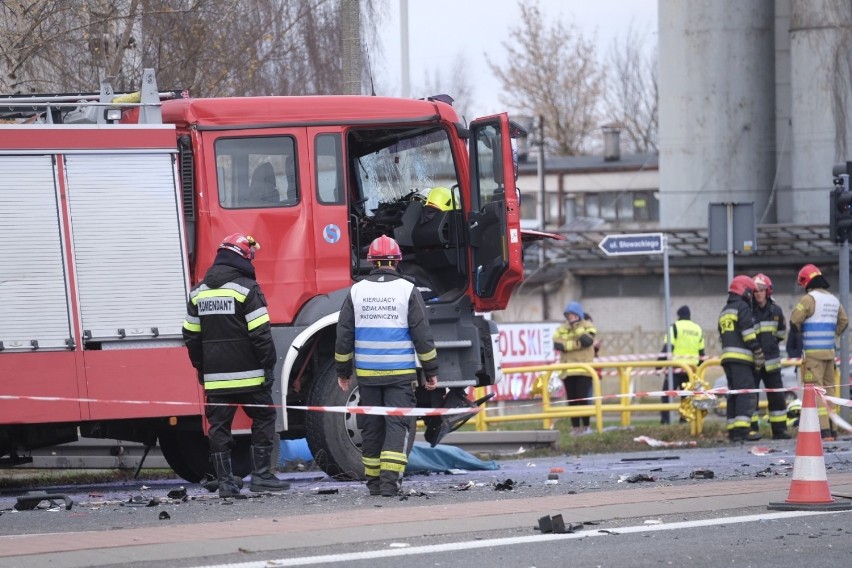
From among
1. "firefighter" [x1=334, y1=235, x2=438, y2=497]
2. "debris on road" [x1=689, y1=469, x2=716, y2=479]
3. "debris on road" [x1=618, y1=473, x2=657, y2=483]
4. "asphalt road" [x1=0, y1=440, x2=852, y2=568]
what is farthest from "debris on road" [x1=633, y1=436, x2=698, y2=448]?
"firefighter" [x1=334, y1=235, x2=438, y2=497]

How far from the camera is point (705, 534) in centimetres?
791

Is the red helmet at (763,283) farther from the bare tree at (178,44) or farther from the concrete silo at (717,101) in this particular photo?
the concrete silo at (717,101)

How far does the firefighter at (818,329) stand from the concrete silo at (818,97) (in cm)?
2733

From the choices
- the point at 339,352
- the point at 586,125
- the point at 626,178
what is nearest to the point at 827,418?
the point at 339,352

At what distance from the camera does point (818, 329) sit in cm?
1593

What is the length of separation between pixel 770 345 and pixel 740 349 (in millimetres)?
501

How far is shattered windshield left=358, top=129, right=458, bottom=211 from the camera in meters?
11.6

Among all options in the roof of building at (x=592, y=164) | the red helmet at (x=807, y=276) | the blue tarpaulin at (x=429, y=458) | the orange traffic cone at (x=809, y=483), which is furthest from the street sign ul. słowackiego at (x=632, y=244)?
the roof of building at (x=592, y=164)

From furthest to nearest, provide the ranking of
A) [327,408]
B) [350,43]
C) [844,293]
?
[844,293]
[350,43]
[327,408]

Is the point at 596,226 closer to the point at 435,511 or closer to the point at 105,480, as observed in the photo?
the point at 105,480

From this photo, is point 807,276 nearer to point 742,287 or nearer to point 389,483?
point 742,287

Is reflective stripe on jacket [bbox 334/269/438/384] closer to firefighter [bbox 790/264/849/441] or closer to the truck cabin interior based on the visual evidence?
the truck cabin interior

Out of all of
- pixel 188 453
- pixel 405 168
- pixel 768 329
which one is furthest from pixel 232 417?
pixel 768 329

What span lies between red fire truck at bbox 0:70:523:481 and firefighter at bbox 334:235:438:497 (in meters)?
0.79
